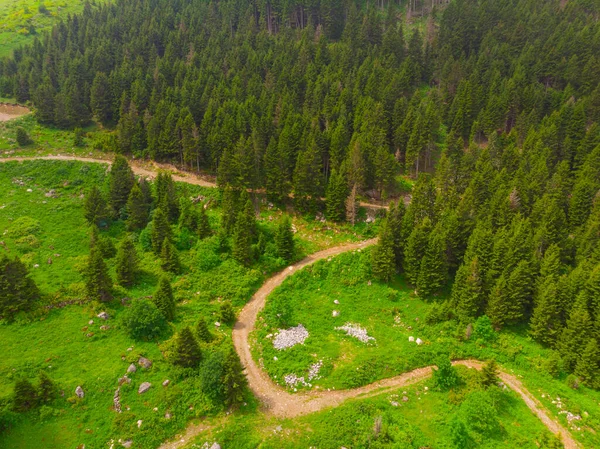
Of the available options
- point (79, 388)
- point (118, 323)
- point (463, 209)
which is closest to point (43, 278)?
point (118, 323)

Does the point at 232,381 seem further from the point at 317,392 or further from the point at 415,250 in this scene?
the point at 415,250

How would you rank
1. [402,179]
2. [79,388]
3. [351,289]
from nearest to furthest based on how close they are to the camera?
[79,388] < [351,289] < [402,179]

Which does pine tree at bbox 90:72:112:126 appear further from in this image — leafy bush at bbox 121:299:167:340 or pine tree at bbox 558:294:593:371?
pine tree at bbox 558:294:593:371

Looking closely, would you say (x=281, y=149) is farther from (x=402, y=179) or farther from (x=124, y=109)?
(x=124, y=109)

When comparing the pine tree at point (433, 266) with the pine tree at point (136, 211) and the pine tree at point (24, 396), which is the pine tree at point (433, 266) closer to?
the pine tree at point (136, 211)

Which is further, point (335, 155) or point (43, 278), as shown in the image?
point (335, 155)
